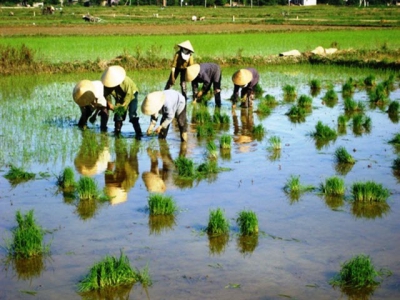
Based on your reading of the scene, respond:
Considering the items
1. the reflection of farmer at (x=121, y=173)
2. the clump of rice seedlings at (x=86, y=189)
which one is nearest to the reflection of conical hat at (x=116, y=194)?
the reflection of farmer at (x=121, y=173)

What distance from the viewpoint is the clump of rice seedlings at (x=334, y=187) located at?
725cm

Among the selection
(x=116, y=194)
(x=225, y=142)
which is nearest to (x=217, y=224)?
(x=116, y=194)

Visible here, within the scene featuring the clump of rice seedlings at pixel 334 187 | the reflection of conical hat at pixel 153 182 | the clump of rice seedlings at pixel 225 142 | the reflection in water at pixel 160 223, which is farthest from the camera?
the clump of rice seedlings at pixel 225 142

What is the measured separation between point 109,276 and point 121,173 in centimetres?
349

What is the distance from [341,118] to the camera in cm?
1128

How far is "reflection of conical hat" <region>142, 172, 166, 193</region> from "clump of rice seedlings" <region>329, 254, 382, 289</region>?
9.61ft

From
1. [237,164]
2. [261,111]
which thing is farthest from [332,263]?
[261,111]

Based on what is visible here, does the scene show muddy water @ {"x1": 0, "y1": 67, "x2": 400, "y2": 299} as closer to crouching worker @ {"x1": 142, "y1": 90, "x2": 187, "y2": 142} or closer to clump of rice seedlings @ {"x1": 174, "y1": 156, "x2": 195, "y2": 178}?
clump of rice seedlings @ {"x1": 174, "y1": 156, "x2": 195, "y2": 178}

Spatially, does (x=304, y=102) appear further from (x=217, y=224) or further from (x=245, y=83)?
(x=217, y=224)

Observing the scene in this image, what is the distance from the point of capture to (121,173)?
8289 mm

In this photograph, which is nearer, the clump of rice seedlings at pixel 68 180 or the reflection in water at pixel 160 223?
the reflection in water at pixel 160 223

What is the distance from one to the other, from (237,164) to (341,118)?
10.7ft

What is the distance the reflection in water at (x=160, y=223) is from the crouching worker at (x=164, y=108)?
2339 millimetres

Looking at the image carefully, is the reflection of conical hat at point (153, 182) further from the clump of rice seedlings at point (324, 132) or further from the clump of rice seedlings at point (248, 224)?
the clump of rice seedlings at point (324, 132)
